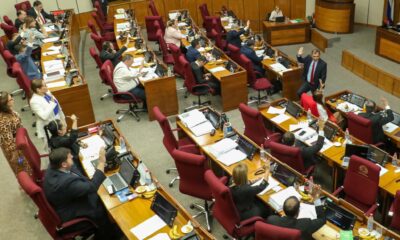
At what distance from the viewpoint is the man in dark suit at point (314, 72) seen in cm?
848

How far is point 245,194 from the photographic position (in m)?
4.67

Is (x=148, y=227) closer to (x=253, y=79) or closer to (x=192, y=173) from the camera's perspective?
(x=192, y=173)

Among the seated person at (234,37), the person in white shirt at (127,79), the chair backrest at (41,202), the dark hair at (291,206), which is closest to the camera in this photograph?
the dark hair at (291,206)

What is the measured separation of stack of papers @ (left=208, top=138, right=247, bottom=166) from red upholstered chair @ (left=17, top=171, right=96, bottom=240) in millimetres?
1920

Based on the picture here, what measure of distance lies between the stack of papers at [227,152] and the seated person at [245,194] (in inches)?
32.7

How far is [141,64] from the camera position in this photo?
9141mm

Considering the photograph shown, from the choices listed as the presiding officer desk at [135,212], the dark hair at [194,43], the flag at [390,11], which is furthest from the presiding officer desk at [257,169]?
the flag at [390,11]

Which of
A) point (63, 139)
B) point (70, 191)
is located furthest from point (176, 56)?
point (70, 191)

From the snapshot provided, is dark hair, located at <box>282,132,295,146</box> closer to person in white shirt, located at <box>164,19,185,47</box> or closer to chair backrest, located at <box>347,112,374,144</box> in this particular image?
chair backrest, located at <box>347,112,374,144</box>

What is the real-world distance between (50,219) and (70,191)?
40 cm

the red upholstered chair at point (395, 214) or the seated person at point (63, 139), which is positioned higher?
the seated person at point (63, 139)

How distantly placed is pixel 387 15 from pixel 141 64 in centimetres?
762

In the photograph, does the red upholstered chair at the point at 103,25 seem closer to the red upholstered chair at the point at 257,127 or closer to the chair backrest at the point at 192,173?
the red upholstered chair at the point at 257,127

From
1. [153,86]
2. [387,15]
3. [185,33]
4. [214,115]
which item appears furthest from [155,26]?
[387,15]
